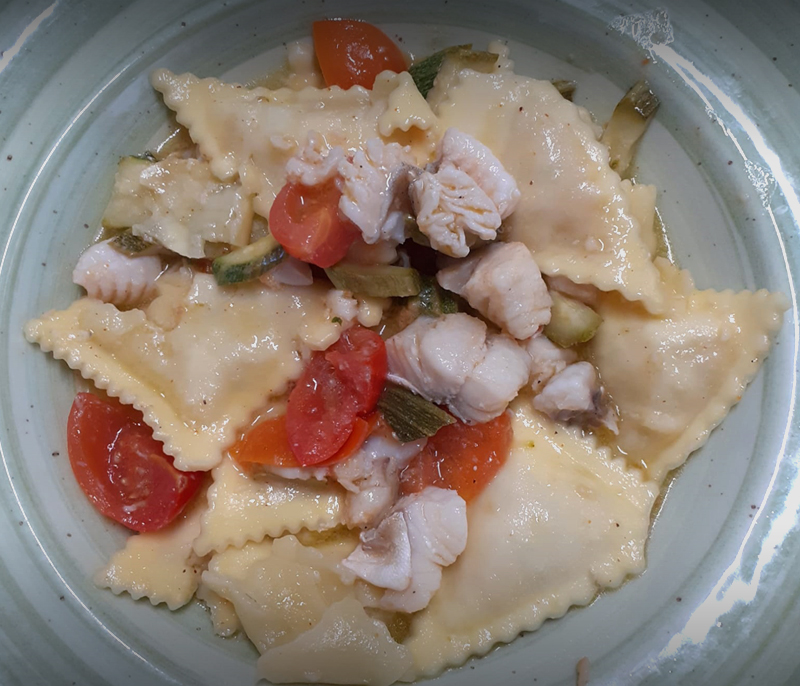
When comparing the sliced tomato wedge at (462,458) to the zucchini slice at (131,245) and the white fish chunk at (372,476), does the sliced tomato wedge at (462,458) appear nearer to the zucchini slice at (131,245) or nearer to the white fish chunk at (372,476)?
the white fish chunk at (372,476)

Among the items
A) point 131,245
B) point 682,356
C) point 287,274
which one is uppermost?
point 682,356

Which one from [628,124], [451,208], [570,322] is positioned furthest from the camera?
→ [628,124]

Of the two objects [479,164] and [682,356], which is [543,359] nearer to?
[682,356]

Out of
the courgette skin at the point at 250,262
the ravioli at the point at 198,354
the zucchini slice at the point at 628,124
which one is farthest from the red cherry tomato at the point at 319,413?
the zucchini slice at the point at 628,124

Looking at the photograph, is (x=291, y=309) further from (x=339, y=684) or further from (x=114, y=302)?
(x=339, y=684)

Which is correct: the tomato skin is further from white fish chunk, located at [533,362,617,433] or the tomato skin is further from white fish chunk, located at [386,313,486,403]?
white fish chunk, located at [533,362,617,433]

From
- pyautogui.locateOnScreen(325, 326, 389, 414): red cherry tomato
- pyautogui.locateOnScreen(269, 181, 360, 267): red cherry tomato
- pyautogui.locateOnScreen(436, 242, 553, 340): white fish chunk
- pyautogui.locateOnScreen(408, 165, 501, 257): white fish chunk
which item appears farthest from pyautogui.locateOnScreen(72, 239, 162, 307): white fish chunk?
pyautogui.locateOnScreen(436, 242, 553, 340): white fish chunk

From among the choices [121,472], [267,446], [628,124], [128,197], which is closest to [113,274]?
[128,197]

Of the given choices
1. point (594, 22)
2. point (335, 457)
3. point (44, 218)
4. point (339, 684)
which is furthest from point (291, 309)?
point (594, 22)
